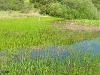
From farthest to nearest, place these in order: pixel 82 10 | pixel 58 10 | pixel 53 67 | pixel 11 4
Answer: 1. pixel 11 4
2. pixel 58 10
3. pixel 82 10
4. pixel 53 67

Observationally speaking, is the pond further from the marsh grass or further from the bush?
the bush

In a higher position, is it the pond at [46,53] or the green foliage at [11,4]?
the pond at [46,53]

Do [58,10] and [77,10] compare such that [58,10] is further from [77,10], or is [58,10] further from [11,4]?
[11,4]

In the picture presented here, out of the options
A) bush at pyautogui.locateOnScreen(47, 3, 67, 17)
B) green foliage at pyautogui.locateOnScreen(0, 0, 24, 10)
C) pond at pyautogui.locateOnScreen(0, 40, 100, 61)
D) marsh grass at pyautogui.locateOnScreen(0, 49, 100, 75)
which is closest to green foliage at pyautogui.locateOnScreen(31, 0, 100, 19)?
bush at pyautogui.locateOnScreen(47, 3, 67, 17)

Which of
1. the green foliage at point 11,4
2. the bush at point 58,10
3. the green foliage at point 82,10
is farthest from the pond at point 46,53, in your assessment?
the green foliage at point 11,4

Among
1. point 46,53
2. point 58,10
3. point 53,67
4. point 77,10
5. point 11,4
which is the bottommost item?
point 11,4

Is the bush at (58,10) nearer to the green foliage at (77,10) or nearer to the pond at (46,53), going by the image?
the green foliage at (77,10)

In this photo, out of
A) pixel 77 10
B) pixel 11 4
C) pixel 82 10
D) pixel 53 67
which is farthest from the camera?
pixel 11 4

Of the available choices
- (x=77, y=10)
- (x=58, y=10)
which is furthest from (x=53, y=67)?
(x=58, y=10)

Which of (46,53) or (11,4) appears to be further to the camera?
(11,4)

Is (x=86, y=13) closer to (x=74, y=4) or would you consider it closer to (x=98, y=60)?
(x=74, y=4)

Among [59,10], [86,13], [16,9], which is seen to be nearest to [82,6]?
[86,13]

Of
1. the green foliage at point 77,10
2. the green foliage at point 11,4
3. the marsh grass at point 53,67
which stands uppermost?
the marsh grass at point 53,67

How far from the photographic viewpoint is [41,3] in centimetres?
7356
